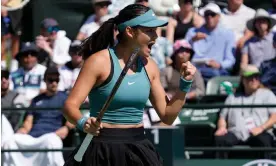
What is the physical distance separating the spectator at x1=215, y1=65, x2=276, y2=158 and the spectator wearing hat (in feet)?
2.00

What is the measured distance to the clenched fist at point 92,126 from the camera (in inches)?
172

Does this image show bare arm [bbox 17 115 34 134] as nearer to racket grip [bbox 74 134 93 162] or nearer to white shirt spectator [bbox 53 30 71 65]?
white shirt spectator [bbox 53 30 71 65]

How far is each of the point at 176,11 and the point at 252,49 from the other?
1498 millimetres

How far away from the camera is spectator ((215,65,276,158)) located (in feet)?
28.1

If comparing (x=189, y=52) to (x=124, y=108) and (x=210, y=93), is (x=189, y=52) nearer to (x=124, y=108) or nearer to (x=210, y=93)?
(x=210, y=93)

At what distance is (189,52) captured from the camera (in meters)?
9.84

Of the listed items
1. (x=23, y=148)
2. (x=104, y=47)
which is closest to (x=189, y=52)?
(x=23, y=148)

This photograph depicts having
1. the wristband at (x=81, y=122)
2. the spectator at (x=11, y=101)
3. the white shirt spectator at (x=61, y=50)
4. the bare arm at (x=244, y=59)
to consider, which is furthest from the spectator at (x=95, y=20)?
the wristband at (x=81, y=122)

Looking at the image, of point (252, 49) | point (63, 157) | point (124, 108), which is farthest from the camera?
point (252, 49)

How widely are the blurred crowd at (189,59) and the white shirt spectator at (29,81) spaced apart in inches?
0.5

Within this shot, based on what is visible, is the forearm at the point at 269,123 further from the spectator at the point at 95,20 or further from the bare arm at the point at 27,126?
the spectator at the point at 95,20

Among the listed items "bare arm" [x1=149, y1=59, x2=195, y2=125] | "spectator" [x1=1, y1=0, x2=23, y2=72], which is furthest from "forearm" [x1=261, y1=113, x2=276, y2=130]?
"spectator" [x1=1, y1=0, x2=23, y2=72]

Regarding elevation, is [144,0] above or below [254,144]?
above

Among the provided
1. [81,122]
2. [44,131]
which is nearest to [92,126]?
[81,122]
